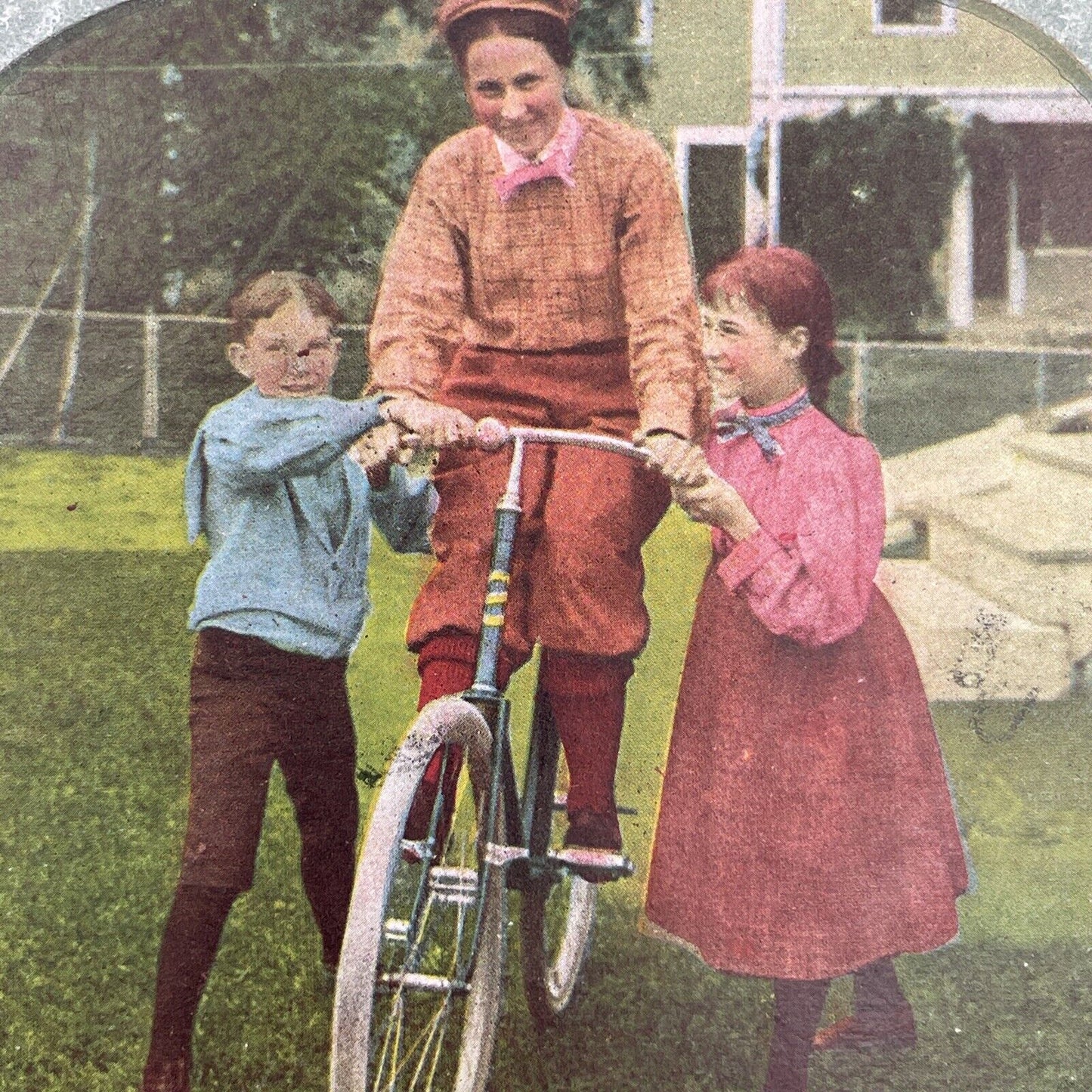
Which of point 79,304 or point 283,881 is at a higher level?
point 79,304

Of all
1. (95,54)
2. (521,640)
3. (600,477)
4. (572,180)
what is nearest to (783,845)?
(521,640)

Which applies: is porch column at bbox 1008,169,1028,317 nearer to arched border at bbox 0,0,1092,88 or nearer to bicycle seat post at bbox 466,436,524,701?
arched border at bbox 0,0,1092,88

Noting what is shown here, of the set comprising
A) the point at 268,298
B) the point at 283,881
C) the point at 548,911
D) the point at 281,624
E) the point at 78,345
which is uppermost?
the point at 268,298

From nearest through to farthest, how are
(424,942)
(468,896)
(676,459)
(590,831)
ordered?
(424,942)
(468,896)
(676,459)
(590,831)

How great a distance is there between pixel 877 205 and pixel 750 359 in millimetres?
588

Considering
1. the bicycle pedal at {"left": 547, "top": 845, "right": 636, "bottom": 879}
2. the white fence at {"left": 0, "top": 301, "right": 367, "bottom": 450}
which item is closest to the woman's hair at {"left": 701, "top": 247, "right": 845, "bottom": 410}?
the bicycle pedal at {"left": 547, "top": 845, "right": 636, "bottom": 879}

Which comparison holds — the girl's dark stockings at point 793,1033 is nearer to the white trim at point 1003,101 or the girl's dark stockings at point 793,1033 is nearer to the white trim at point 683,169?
the white trim at point 683,169

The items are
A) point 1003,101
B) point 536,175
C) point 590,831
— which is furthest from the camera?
point 1003,101

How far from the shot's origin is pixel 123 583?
3.46 m

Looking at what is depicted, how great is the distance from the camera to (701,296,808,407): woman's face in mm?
3277

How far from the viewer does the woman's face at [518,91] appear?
3.34 metres

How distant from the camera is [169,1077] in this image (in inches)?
125

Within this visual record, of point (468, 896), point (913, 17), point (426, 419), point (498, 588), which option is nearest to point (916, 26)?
point (913, 17)

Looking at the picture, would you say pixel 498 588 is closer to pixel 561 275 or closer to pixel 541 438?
pixel 541 438
